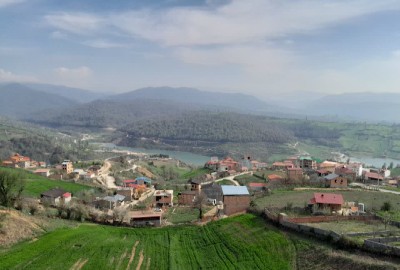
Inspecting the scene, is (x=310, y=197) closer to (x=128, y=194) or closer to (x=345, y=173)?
(x=345, y=173)

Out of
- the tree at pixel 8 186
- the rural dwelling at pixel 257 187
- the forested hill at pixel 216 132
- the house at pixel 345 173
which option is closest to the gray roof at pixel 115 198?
the tree at pixel 8 186

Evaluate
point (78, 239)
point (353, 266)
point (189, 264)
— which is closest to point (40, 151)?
point (78, 239)

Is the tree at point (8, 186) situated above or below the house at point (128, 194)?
above

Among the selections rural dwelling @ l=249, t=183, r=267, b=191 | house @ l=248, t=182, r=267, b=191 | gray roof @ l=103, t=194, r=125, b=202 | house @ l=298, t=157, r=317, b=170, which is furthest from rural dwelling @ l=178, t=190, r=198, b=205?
house @ l=298, t=157, r=317, b=170

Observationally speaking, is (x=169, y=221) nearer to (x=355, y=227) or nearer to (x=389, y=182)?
(x=355, y=227)

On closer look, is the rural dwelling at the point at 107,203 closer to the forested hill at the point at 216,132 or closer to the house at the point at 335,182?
the house at the point at 335,182

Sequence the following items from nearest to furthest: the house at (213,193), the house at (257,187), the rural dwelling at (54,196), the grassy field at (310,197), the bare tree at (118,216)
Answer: the bare tree at (118,216)
the grassy field at (310,197)
the rural dwelling at (54,196)
the house at (213,193)
the house at (257,187)

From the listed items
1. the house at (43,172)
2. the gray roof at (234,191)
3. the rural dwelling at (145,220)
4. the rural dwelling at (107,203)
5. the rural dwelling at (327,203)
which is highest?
the rural dwelling at (327,203)
